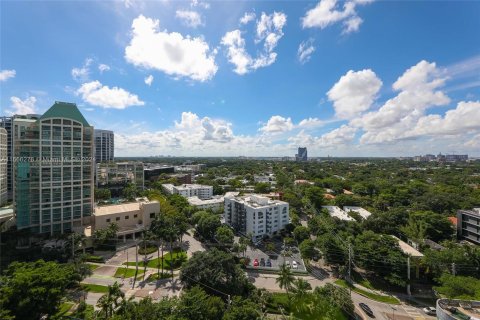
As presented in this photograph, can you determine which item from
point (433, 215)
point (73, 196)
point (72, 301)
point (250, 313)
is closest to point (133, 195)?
point (73, 196)

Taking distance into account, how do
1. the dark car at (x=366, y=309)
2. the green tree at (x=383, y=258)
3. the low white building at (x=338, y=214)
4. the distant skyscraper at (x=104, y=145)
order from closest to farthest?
the dark car at (x=366, y=309), the green tree at (x=383, y=258), the low white building at (x=338, y=214), the distant skyscraper at (x=104, y=145)

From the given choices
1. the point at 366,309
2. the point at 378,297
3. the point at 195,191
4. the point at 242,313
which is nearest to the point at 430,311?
the point at 378,297

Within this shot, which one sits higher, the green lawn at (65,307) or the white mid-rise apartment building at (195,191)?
the white mid-rise apartment building at (195,191)

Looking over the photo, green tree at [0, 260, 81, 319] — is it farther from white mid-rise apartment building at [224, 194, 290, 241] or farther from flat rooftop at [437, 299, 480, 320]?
flat rooftop at [437, 299, 480, 320]

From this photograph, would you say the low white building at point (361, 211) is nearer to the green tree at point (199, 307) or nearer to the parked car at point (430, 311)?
the parked car at point (430, 311)

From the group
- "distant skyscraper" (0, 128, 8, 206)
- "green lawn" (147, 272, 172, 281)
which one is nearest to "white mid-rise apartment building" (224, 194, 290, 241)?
"green lawn" (147, 272, 172, 281)

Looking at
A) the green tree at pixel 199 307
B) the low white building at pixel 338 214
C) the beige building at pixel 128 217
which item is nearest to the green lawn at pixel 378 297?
the green tree at pixel 199 307

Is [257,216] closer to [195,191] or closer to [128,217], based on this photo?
[128,217]
